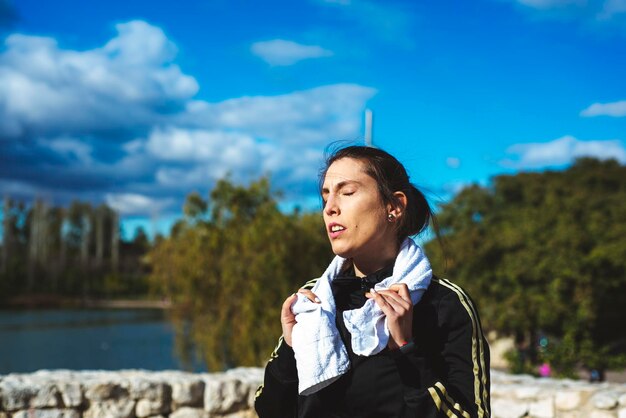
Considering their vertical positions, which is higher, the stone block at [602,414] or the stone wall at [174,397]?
the stone wall at [174,397]

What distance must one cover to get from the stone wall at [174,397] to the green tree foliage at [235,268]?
529cm

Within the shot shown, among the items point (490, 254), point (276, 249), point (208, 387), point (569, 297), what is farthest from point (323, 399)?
point (490, 254)

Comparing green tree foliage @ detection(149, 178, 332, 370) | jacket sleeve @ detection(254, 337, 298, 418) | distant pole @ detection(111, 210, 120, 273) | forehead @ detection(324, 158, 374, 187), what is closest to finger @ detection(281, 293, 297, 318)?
jacket sleeve @ detection(254, 337, 298, 418)

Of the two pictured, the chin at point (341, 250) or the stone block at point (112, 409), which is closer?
the chin at point (341, 250)

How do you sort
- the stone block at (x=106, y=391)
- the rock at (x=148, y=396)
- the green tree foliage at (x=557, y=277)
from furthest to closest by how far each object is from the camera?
the green tree foliage at (x=557, y=277)
the rock at (x=148, y=396)
the stone block at (x=106, y=391)

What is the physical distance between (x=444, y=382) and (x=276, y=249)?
30.6 feet

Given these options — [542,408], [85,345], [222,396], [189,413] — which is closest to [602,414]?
[542,408]

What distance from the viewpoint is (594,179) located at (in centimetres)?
2909

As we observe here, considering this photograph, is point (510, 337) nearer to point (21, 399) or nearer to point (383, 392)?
point (21, 399)

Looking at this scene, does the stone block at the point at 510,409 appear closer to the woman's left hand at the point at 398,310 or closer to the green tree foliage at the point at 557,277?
the woman's left hand at the point at 398,310

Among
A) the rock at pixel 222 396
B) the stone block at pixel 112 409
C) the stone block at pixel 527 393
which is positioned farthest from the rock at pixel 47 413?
the stone block at pixel 527 393

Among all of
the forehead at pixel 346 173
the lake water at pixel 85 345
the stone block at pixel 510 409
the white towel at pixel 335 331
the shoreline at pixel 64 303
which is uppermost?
the forehead at pixel 346 173

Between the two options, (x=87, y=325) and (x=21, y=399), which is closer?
(x=21, y=399)

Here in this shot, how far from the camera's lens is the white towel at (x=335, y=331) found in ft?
5.52
